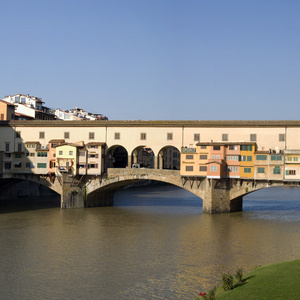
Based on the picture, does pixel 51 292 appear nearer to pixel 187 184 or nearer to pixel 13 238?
pixel 13 238

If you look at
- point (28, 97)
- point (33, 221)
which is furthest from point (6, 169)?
point (28, 97)

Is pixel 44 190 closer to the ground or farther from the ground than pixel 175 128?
closer to the ground

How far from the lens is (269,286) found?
22734mm

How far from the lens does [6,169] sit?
68250 millimetres

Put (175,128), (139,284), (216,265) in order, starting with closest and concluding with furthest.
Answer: (139,284) → (216,265) → (175,128)

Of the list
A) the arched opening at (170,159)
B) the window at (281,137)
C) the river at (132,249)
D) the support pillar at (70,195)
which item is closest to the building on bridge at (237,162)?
the window at (281,137)

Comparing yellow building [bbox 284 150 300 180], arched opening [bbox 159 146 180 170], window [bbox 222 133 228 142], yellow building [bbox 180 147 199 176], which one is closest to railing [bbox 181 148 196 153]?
yellow building [bbox 180 147 199 176]

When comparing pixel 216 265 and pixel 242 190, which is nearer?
pixel 216 265

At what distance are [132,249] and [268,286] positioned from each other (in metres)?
17.2

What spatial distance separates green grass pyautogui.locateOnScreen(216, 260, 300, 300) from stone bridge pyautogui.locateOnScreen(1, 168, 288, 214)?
31.1 metres

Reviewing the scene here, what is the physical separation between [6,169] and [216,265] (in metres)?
44.6

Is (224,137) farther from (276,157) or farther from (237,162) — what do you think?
(276,157)

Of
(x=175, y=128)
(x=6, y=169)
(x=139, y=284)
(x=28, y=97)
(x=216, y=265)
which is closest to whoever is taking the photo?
(x=139, y=284)

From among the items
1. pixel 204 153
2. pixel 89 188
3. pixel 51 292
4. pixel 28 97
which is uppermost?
pixel 28 97
